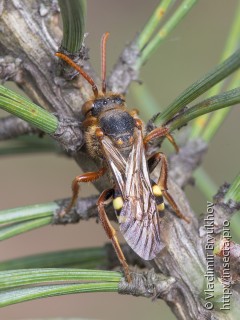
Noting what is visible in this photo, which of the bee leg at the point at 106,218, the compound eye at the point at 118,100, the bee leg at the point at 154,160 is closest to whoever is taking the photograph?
the bee leg at the point at 106,218

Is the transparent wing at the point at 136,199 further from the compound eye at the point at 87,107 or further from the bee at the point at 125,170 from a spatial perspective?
the compound eye at the point at 87,107

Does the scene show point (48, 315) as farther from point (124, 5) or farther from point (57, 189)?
point (124, 5)

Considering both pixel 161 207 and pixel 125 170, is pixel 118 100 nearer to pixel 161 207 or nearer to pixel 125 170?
pixel 125 170

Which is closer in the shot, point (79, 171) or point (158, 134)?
point (158, 134)

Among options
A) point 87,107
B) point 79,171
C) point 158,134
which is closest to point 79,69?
point 87,107

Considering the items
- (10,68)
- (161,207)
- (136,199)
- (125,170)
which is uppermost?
(10,68)

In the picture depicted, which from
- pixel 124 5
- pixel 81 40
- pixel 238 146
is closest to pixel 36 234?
pixel 238 146


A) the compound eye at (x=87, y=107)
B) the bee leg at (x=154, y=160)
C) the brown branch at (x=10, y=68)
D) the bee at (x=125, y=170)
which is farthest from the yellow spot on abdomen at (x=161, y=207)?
the brown branch at (x=10, y=68)
